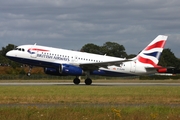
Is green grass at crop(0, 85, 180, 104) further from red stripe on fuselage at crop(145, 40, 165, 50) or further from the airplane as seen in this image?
red stripe on fuselage at crop(145, 40, 165, 50)

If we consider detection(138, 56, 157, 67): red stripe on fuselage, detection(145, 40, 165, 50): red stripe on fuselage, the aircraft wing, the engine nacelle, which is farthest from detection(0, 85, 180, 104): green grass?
detection(145, 40, 165, 50): red stripe on fuselage

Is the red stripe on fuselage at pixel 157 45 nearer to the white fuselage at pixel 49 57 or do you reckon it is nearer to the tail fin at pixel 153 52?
the tail fin at pixel 153 52

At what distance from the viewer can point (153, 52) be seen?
57.9 metres

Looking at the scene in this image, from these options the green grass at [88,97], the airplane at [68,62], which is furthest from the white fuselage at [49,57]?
the green grass at [88,97]

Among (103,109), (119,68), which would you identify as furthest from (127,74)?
(103,109)

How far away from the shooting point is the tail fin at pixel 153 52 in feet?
189

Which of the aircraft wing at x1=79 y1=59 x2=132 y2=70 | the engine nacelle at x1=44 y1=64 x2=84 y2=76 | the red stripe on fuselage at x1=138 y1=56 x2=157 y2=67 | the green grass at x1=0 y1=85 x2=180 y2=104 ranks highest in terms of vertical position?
the red stripe on fuselage at x1=138 y1=56 x2=157 y2=67

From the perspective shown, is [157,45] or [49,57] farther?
[157,45]

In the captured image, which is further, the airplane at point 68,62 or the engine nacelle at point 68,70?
the airplane at point 68,62

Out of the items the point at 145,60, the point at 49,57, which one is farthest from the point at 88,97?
the point at 145,60

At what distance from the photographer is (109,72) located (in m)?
55.5

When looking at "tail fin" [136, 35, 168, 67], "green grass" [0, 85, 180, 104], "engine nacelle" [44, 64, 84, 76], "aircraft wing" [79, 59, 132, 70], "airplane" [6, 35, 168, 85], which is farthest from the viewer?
"tail fin" [136, 35, 168, 67]

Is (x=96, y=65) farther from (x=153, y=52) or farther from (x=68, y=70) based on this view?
(x=153, y=52)

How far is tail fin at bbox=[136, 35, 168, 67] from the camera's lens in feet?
189
